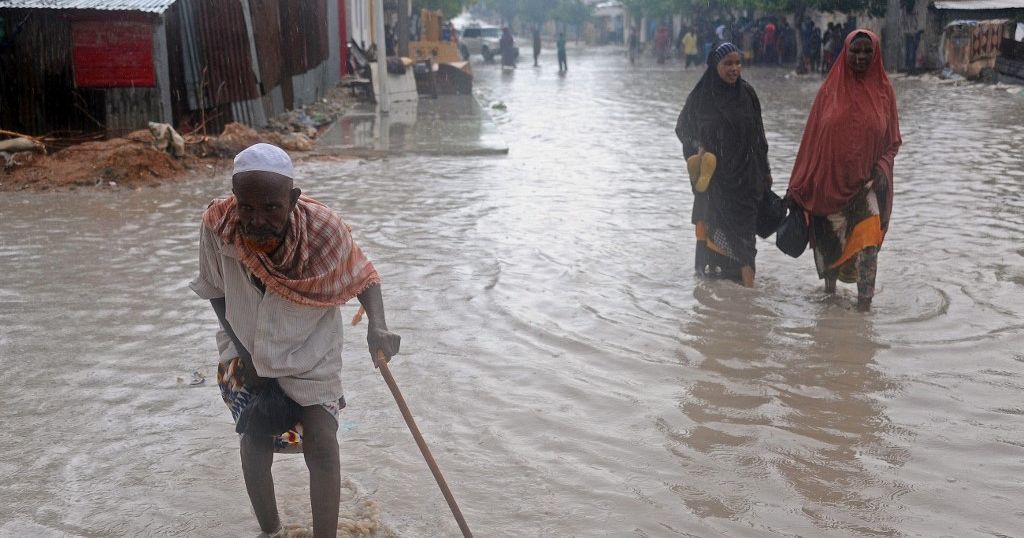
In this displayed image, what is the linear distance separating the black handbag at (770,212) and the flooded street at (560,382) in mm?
423

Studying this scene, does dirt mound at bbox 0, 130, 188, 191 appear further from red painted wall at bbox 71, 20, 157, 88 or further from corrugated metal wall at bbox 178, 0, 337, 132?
corrugated metal wall at bbox 178, 0, 337, 132

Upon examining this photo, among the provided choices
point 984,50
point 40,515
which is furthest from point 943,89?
point 40,515

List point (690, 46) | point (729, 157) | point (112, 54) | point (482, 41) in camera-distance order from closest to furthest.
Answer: point (729, 157) → point (112, 54) → point (690, 46) → point (482, 41)

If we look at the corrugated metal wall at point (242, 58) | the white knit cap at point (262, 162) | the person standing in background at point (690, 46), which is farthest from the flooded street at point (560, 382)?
the person standing in background at point (690, 46)

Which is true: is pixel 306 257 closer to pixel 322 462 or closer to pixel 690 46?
pixel 322 462

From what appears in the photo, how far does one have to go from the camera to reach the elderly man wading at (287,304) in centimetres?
272

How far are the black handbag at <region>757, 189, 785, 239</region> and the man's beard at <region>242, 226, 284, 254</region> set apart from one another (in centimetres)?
430

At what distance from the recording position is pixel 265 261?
2.73 m

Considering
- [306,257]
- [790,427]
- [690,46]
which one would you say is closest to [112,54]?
[790,427]

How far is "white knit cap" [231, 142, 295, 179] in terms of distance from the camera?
103 inches

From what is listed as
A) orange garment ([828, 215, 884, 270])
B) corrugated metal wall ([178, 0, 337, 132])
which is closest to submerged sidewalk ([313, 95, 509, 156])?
corrugated metal wall ([178, 0, 337, 132])

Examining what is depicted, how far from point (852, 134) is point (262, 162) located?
4042 mm

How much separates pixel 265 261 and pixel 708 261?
4371 mm

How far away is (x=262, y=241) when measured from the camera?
8.84 ft
